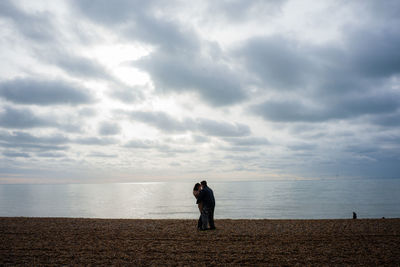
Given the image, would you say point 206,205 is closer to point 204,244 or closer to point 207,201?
point 207,201

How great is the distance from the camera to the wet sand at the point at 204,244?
9.10 meters

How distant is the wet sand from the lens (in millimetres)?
9102

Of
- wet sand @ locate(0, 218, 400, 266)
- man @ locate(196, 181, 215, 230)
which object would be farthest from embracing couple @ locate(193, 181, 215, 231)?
wet sand @ locate(0, 218, 400, 266)

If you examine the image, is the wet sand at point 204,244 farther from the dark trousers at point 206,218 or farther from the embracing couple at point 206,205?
the embracing couple at point 206,205

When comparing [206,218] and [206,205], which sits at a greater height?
[206,205]

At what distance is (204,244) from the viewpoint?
Answer: 36.8 ft

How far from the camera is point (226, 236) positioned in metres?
12.8

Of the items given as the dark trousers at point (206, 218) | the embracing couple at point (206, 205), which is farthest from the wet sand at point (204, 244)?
the embracing couple at point (206, 205)

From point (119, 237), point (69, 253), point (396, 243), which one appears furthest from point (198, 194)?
point (396, 243)

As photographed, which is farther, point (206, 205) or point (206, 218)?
point (206, 205)

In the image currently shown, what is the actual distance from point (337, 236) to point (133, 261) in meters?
8.85

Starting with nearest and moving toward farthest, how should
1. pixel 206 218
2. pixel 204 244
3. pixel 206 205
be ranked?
pixel 204 244
pixel 206 218
pixel 206 205

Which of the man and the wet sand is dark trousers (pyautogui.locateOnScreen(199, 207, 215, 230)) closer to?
the man

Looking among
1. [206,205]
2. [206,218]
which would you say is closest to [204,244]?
[206,218]
